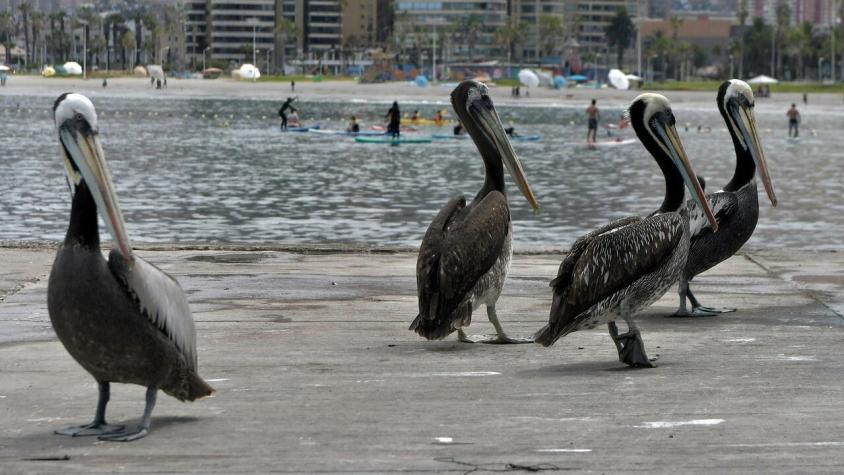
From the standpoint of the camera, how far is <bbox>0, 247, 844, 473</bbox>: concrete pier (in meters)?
7.20

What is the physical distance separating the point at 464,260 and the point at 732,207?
3598 mm

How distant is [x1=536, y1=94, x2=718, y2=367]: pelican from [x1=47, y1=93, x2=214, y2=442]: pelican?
9.55 feet

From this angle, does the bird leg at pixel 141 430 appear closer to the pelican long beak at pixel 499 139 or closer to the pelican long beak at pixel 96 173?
the pelican long beak at pixel 96 173

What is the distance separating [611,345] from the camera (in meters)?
10.9

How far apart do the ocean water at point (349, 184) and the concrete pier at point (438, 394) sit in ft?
35.6

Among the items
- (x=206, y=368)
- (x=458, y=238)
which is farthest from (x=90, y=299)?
(x=458, y=238)

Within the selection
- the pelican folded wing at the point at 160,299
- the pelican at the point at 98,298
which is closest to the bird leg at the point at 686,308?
the pelican folded wing at the point at 160,299

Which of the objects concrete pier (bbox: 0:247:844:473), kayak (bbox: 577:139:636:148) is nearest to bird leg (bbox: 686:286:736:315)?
concrete pier (bbox: 0:247:844:473)

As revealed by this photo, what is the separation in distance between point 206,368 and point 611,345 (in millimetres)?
3064

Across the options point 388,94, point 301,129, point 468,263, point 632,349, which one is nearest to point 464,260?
point 468,263

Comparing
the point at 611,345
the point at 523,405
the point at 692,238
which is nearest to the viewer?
the point at 523,405

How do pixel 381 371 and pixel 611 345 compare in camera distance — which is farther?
pixel 611 345

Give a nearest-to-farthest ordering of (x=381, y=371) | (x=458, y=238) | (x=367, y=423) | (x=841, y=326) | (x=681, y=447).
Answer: (x=681, y=447) < (x=367, y=423) < (x=381, y=371) < (x=458, y=238) < (x=841, y=326)

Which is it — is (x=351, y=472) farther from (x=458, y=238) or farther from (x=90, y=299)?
(x=458, y=238)
